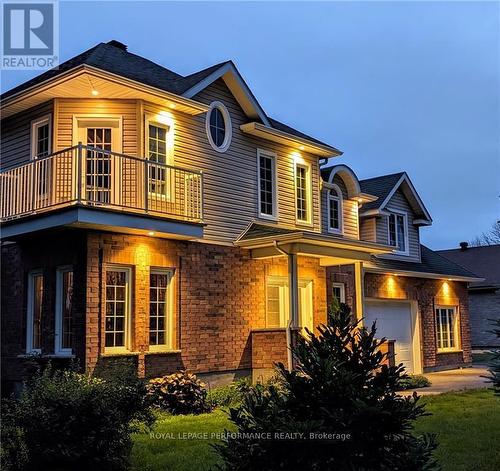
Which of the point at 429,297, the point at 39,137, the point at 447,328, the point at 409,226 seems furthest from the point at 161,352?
the point at 447,328

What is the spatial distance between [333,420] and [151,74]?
38.2 ft

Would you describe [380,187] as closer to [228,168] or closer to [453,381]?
[453,381]

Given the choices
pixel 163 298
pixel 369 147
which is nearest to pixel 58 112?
pixel 163 298

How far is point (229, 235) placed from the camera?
14789mm

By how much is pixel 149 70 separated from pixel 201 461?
10.5m

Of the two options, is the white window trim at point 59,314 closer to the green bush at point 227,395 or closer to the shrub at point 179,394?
the shrub at point 179,394

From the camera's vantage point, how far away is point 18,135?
14.0 meters

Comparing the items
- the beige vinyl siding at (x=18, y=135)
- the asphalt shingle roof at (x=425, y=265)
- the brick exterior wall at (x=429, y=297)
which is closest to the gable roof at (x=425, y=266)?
the asphalt shingle roof at (x=425, y=265)

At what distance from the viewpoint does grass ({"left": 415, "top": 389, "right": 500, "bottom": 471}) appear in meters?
7.69

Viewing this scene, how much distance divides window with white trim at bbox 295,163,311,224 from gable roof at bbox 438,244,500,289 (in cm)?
1679

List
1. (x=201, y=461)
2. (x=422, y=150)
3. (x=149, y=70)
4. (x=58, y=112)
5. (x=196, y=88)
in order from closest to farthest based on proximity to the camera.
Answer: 1. (x=201, y=461)
2. (x=58, y=112)
3. (x=196, y=88)
4. (x=149, y=70)
5. (x=422, y=150)

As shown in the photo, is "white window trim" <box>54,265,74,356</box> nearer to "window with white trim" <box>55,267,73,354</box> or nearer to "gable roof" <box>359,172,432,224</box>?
"window with white trim" <box>55,267,73,354</box>

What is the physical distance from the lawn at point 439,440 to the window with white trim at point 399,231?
10.1m

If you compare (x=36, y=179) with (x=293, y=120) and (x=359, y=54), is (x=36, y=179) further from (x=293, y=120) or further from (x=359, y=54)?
(x=293, y=120)
